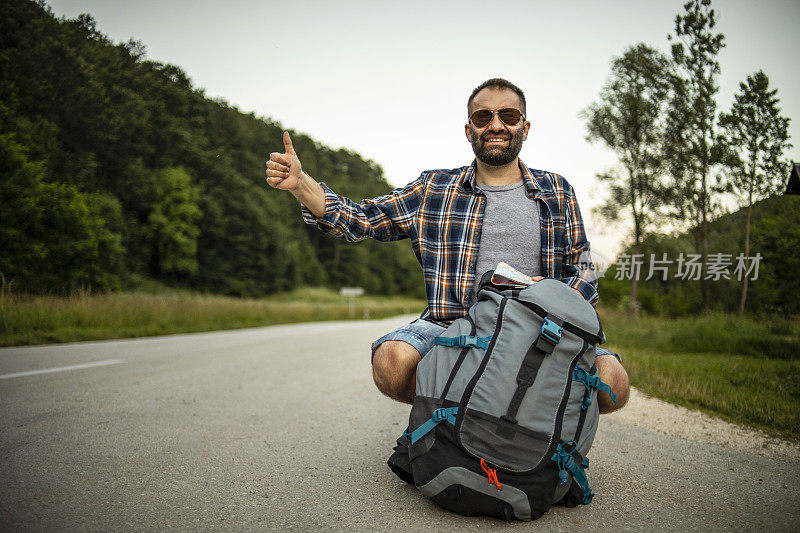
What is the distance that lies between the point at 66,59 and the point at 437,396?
32.9 metres

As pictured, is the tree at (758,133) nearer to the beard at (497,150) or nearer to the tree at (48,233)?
the beard at (497,150)

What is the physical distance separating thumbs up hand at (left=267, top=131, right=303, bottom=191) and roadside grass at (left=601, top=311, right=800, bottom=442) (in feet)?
12.5

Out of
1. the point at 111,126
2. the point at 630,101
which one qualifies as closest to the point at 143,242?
the point at 111,126

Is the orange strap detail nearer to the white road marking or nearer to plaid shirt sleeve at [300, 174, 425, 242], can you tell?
plaid shirt sleeve at [300, 174, 425, 242]

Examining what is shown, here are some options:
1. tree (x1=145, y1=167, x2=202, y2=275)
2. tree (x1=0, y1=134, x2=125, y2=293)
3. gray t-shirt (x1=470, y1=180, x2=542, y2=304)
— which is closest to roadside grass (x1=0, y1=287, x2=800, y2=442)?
gray t-shirt (x1=470, y1=180, x2=542, y2=304)

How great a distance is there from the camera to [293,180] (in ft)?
8.77

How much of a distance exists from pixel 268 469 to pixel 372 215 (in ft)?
4.76

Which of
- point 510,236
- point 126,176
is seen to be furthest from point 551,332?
point 126,176

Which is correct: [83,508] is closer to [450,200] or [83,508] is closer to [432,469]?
[432,469]

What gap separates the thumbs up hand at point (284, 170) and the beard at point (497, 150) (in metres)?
0.99

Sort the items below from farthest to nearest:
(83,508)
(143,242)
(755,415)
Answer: (143,242)
(755,415)
(83,508)

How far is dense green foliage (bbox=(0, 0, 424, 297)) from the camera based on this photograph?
23.3m

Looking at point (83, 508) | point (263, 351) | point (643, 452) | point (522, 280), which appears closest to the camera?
point (83, 508)

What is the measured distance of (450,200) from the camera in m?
2.80
